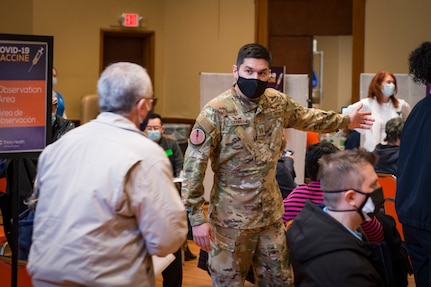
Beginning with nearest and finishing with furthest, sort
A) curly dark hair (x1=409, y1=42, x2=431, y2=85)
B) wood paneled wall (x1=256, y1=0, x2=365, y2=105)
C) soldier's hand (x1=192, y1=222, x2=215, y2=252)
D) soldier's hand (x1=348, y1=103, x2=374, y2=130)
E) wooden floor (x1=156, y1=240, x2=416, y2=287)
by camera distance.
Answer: curly dark hair (x1=409, y1=42, x2=431, y2=85) < soldier's hand (x1=192, y1=222, x2=215, y2=252) < soldier's hand (x1=348, y1=103, x2=374, y2=130) < wooden floor (x1=156, y1=240, x2=416, y2=287) < wood paneled wall (x1=256, y1=0, x2=365, y2=105)

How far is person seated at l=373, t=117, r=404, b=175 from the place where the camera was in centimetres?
604

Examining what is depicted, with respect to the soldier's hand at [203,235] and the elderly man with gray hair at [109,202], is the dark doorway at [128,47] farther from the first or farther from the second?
the elderly man with gray hair at [109,202]

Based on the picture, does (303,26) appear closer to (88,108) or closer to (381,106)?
(88,108)

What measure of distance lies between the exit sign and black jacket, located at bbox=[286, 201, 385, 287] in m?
9.28

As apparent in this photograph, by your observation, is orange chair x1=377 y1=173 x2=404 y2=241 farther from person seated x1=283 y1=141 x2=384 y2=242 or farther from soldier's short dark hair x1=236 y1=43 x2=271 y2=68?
soldier's short dark hair x1=236 y1=43 x2=271 y2=68

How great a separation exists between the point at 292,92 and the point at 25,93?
4519mm

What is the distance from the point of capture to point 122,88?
2.54 meters

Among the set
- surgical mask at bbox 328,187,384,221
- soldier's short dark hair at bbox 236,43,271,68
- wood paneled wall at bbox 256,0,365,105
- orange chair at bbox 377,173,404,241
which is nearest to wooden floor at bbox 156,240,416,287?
orange chair at bbox 377,173,404,241

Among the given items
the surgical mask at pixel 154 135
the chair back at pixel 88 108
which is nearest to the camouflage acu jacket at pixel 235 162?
the surgical mask at pixel 154 135

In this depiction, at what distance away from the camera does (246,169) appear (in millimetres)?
3635

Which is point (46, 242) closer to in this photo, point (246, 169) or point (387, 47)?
point (246, 169)

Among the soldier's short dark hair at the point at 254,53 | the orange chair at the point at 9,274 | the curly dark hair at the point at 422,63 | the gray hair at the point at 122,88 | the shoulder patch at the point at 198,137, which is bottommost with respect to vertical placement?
the orange chair at the point at 9,274

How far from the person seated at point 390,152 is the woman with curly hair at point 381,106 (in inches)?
60.2

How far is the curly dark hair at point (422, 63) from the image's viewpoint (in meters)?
3.40
